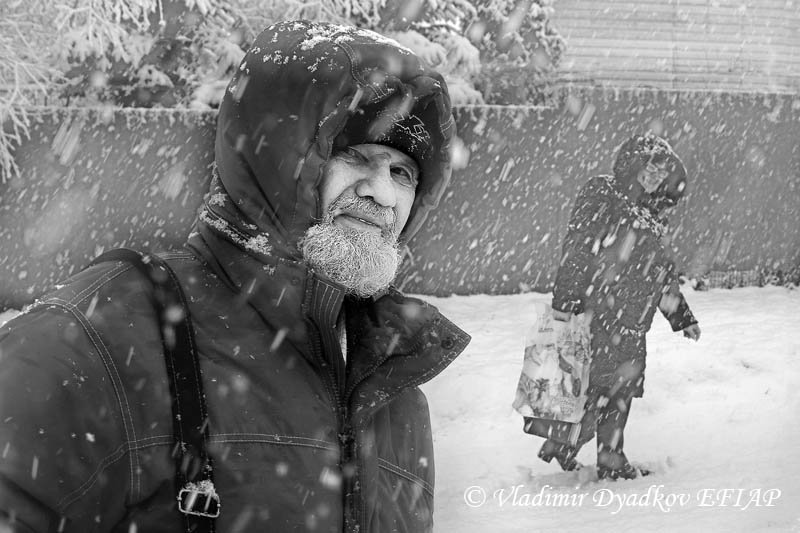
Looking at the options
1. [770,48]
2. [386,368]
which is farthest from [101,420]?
Answer: [770,48]

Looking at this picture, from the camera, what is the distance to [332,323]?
1391 mm

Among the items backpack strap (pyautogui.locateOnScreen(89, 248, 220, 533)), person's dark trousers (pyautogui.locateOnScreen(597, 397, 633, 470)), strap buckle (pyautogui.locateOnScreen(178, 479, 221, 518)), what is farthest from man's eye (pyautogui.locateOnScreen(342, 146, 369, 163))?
person's dark trousers (pyautogui.locateOnScreen(597, 397, 633, 470))

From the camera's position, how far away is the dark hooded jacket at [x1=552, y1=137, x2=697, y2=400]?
4.49 m

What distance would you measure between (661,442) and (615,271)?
1756 millimetres

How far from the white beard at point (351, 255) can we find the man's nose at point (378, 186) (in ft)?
0.21

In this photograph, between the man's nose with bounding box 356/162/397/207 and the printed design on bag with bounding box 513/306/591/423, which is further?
the printed design on bag with bounding box 513/306/591/423

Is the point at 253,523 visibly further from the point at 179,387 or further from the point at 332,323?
the point at 332,323

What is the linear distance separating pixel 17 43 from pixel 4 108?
1.46m

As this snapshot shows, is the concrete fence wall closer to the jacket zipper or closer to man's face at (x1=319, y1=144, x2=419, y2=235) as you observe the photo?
man's face at (x1=319, y1=144, x2=419, y2=235)

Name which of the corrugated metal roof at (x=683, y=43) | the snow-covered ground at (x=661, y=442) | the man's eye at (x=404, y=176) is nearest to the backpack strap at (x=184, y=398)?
the man's eye at (x=404, y=176)

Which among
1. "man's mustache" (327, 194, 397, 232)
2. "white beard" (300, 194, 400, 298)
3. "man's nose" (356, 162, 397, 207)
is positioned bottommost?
"white beard" (300, 194, 400, 298)

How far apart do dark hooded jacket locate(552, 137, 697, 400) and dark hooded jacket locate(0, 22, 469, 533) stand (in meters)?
2.94

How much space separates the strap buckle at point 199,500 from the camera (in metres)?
1.13

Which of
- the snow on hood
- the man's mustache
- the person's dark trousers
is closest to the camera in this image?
the snow on hood
